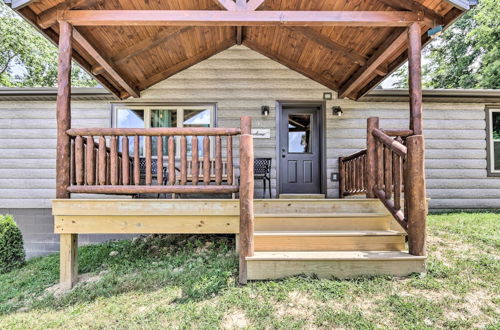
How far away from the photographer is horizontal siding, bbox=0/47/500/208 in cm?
550

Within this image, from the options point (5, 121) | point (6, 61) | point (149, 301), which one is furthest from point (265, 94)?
point (6, 61)

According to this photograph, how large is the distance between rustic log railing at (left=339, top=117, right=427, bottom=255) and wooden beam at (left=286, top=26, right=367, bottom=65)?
4.10ft

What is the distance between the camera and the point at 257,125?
18.4 feet

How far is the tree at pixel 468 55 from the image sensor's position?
1166 cm

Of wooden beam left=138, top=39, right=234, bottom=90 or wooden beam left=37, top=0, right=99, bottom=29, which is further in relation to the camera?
wooden beam left=138, top=39, right=234, bottom=90

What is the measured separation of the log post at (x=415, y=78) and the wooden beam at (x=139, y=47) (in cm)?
314

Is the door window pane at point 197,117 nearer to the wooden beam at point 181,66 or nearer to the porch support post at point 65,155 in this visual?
the wooden beam at point 181,66

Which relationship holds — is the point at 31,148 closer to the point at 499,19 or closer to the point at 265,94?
the point at 265,94

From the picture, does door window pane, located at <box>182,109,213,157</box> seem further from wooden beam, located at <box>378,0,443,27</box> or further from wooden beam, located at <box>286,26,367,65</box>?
wooden beam, located at <box>378,0,443,27</box>

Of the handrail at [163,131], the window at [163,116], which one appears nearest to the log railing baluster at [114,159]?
the handrail at [163,131]

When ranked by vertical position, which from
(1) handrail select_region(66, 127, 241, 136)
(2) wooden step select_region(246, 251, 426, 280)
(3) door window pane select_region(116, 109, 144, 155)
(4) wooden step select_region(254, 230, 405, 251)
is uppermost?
(3) door window pane select_region(116, 109, 144, 155)

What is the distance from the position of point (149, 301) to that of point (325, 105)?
15.1ft

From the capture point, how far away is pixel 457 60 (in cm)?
1436

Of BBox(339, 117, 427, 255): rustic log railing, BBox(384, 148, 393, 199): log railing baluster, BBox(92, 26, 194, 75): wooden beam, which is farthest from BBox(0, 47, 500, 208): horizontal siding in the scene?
BBox(384, 148, 393, 199): log railing baluster
